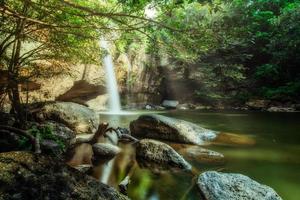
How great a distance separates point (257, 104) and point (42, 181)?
2071 cm

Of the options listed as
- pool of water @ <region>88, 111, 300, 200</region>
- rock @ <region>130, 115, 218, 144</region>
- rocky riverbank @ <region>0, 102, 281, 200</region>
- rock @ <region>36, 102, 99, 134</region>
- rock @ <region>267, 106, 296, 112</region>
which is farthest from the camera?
rock @ <region>267, 106, 296, 112</region>

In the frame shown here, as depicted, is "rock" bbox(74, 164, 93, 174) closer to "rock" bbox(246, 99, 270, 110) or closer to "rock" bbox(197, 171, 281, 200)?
"rock" bbox(197, 171, 281, 200)

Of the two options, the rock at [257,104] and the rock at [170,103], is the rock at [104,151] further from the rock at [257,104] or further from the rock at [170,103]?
the rock at [257,104]

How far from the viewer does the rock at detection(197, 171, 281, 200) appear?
4.51 meters

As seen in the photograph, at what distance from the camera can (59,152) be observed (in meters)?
6.58

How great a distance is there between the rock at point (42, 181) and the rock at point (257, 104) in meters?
19.9

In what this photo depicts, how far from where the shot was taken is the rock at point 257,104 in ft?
69.9

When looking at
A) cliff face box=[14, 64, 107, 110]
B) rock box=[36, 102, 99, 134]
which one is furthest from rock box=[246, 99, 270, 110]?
rock box=[36, 102, 99, 134]

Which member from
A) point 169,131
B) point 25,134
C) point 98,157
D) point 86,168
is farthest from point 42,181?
point 169,131

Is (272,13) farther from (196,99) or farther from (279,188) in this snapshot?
(279,188)

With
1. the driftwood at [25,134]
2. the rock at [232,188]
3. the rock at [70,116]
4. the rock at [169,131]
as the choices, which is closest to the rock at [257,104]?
the rock at [169,131]

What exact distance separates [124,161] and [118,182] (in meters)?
1.25

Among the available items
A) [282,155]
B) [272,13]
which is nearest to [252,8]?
[272,13]

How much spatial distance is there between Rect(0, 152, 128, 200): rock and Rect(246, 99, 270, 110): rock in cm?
1988
